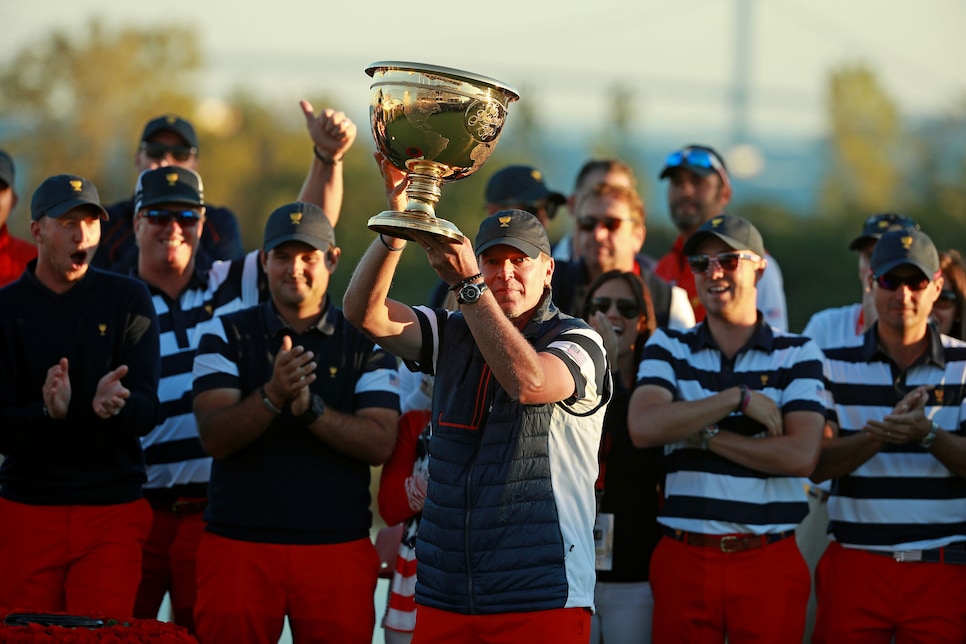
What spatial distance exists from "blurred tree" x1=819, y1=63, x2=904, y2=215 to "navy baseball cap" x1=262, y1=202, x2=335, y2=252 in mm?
30572

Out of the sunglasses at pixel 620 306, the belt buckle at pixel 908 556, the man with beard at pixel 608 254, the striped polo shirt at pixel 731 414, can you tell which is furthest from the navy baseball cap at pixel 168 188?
the belt buckle at pixel 908 556

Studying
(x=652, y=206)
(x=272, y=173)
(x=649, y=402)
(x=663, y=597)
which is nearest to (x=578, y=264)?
(x=649, y=402)

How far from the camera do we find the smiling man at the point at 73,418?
5.30 m

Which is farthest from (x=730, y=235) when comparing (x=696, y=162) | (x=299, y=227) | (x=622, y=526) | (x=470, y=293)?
(x=470, y=293)

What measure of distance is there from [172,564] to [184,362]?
35.2 inches

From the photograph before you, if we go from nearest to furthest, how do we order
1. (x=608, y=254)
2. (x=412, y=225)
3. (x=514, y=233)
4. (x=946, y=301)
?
(x=412, y=225) → (x=514, y=233) → (x=608, y=254) → (x=946, y=301)

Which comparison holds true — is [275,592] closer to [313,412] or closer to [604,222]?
[313,412]

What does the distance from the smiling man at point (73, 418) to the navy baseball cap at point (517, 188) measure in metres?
2.07

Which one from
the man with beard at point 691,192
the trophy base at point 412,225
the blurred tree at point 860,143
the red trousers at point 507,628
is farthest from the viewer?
the blurred tree at point 860,143

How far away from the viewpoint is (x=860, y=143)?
3669 cm

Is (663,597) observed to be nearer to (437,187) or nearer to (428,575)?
(428,575)

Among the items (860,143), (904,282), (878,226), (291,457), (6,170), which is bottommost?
(291,457)

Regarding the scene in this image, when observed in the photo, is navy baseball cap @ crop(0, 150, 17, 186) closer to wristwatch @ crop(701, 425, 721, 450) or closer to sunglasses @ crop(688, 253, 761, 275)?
sunglasses @ crop(688, 253, 761, 275)

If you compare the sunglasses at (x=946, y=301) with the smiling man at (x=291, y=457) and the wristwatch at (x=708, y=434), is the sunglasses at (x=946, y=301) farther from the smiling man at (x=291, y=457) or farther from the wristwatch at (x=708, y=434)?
the smiling man at (x=291, y=457)
